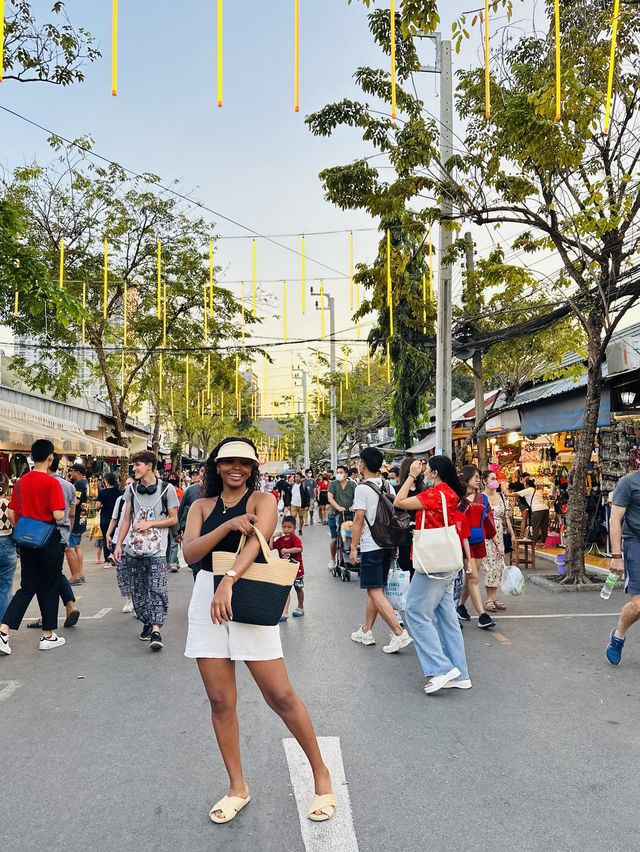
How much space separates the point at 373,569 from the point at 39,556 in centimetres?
316

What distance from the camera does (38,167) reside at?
1875 centimetres

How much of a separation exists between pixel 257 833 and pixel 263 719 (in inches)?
60.0

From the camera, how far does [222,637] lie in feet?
10.6

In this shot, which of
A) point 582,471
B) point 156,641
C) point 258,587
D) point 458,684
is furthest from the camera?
point 582,471

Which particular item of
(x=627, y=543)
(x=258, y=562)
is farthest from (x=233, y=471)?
(x=627, y=543)

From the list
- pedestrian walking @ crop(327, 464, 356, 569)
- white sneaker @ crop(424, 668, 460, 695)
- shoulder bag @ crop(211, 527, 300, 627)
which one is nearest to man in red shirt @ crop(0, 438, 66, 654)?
white sneaker @ crop(424, 668, 460, 695)

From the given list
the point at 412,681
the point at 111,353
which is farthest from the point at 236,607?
the point at 111,353

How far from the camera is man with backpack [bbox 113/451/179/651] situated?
6734 millimetres

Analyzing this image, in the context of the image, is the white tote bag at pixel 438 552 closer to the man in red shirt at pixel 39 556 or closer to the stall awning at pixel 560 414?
the man in red shirt at pixel 39 556

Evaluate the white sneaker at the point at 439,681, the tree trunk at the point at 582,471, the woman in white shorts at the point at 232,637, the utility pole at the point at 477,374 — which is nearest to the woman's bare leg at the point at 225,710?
the woman in white shorts at the point at 232,637

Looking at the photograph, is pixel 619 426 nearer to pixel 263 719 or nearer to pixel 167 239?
pixel 263 719

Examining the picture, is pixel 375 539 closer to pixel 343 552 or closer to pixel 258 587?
pixel 258 587

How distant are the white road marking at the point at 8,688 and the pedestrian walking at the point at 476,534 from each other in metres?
4.20

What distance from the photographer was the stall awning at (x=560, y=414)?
11792 millimetres
